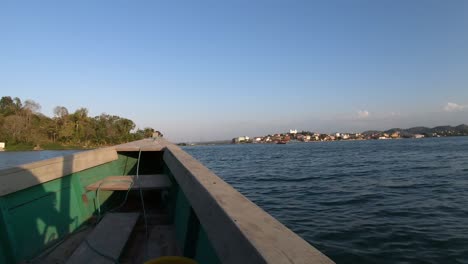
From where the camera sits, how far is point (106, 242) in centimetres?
381

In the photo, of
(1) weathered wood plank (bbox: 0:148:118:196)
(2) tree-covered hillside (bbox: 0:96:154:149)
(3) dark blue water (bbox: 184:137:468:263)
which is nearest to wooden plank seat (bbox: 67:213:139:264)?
(1) weathered wood plank (bbox: 0:148:118:196)

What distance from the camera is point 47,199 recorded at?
439 centimetres

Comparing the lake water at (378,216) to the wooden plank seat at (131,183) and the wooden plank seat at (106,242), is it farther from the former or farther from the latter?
the wooden plank seat at (106,242)

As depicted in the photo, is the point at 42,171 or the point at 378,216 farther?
the point at 378,216

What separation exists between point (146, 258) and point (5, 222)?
59.6 inches

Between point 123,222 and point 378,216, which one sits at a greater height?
point 123,222

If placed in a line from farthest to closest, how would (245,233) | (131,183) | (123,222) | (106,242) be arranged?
(131,183) < (123,222) < (106,242) < (245,233)

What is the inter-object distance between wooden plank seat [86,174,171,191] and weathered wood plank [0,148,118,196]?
0.39 m

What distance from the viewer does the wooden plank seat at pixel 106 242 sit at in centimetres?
338

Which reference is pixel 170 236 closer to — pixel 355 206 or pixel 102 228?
pixel 102 228

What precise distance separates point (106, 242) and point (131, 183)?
208cm

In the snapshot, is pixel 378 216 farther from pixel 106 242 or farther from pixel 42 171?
pixel 42 171

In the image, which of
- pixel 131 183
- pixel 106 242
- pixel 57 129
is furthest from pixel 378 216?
pixel 57 129

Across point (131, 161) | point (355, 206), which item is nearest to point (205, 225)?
→ point (131, 161)
